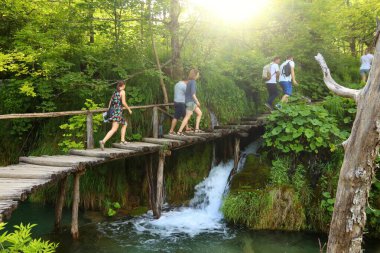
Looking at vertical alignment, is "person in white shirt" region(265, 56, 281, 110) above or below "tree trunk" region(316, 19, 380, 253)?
above

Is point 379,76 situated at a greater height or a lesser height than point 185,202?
greater

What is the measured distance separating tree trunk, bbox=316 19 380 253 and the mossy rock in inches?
234

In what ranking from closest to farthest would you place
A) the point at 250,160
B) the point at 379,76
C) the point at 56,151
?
the point at 379,76, the point at 56,151, the point at 250,160

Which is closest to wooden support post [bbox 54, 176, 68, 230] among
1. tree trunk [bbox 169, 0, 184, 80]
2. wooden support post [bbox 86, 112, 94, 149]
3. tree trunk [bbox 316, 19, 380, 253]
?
wooden support post [bbox 86, 112, 94, 149]

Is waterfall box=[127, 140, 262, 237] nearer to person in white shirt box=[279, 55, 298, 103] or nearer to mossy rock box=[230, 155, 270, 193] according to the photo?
mossy rock box=[230, 155, 270, 193]

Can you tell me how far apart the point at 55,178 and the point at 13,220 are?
494cm

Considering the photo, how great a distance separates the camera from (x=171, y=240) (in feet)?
29.5

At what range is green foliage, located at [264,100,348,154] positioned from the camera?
10484mm

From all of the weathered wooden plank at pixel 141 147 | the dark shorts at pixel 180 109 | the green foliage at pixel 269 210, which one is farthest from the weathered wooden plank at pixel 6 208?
the green foliage at pixel 269 210

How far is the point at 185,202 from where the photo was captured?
11430mm

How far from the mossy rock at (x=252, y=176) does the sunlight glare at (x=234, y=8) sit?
17.7 ft

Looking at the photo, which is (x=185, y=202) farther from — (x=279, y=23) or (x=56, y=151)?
(x=279, y=23)

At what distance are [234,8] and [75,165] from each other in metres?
9.26

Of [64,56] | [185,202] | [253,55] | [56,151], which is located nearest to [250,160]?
[185,202]
